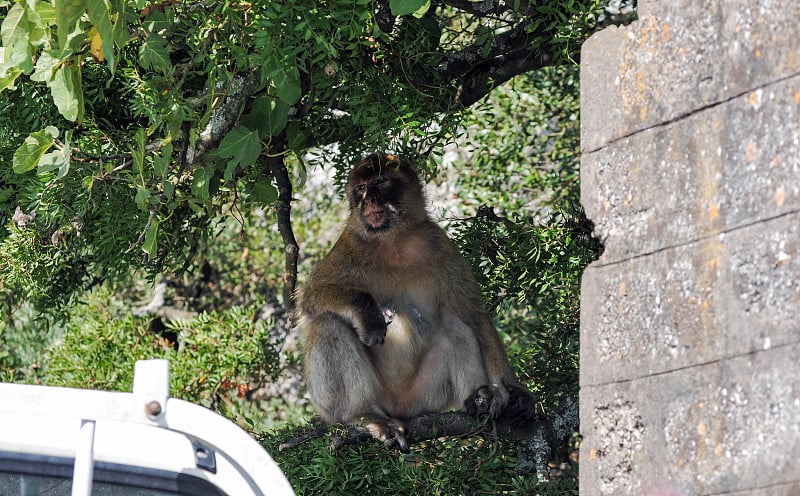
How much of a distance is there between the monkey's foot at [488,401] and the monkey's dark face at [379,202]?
101 cm

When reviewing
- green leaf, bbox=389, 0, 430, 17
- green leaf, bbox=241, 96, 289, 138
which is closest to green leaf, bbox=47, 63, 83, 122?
green leaf, bbox=241, 96, 289, 138

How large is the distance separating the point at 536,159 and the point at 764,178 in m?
5.59

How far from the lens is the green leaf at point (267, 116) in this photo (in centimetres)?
468

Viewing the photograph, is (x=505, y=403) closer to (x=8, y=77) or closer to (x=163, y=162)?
(x=163, y=162)

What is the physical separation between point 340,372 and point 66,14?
8.61ft

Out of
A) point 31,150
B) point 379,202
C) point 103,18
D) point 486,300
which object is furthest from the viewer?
point 486,300

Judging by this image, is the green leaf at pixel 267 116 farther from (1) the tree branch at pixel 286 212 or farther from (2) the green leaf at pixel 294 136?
(1) the tree branch at pixel 286 212

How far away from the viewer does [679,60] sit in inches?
97.9

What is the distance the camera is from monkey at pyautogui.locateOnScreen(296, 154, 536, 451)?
548 cm

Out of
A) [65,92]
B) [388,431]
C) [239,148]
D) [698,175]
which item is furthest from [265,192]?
[698,175]

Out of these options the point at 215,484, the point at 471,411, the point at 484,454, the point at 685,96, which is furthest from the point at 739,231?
the point at 471,411

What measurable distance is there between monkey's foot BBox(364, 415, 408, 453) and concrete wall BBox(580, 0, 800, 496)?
238 centimetres

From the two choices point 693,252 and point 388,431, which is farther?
point 388,431

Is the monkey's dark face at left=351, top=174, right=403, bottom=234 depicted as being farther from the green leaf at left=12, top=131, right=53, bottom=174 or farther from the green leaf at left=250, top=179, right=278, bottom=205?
the green leaf at left=12, top=131, right=53, bottom=174
